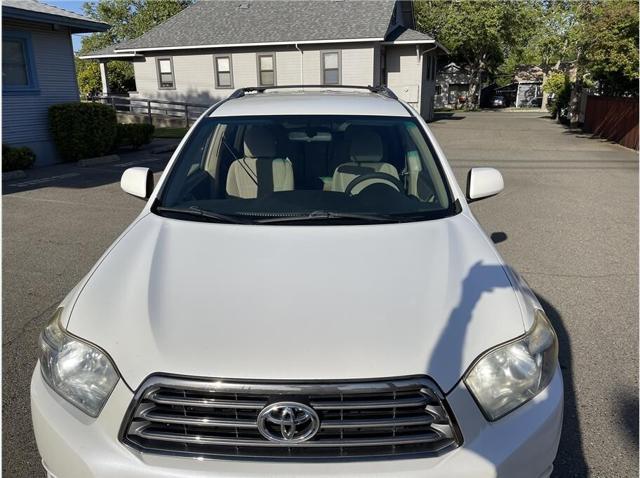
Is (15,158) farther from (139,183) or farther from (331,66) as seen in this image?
(331,66)

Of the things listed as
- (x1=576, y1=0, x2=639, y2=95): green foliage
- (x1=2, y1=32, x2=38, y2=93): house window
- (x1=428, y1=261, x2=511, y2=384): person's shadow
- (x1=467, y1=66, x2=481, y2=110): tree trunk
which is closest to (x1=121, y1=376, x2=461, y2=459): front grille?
(x1=428, y1=261, x2=511, y2=384): person's shadow

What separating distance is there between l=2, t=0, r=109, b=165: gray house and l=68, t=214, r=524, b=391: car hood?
11.4 metres

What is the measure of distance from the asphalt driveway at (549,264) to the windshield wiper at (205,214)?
4.61 feet

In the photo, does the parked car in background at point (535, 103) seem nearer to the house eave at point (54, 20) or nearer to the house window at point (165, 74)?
the house window at point (165, 74)

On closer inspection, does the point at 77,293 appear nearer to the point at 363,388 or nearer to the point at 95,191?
the point at 363,388

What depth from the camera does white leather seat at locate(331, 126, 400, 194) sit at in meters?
3.25

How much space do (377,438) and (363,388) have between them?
18 centimetres

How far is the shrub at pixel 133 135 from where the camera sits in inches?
585

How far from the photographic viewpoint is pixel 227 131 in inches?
140

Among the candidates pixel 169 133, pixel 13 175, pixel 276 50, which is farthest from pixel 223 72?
pixel 13 175

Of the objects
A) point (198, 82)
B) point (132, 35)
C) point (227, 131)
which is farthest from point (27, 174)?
point (132, 35)

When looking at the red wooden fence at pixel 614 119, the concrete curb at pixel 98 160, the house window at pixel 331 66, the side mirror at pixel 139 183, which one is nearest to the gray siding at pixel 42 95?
the concrete curb at pixel 98 160

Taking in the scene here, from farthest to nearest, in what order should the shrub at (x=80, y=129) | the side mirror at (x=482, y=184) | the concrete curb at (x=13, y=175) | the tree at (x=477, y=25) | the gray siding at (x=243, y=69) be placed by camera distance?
the tree at (x=477, y=25), the gray siding at (x=243, y=69), the shrub at (x=80, y=129), the concrete curb at (x=13, y=175), the side mirror at (x=482, y=184)

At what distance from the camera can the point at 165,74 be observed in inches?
958
